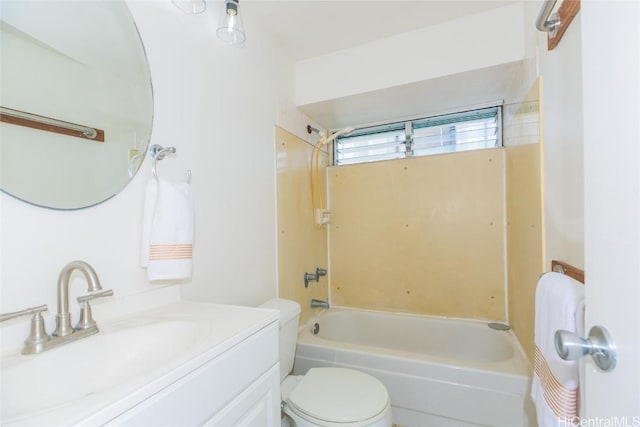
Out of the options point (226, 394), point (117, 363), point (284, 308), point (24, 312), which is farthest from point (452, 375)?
point (24, 312)

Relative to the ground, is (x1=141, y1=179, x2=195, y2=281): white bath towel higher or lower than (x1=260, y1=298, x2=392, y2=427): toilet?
higher

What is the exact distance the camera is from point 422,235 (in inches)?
89.6

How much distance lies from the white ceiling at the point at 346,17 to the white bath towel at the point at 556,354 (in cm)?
150

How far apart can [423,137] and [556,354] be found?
1931 mm

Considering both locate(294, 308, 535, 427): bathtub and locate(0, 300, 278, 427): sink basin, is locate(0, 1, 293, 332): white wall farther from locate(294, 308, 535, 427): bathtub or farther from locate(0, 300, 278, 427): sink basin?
locate(294, 308, 535, 427): bathtub

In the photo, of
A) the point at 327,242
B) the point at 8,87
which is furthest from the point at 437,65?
the point at 8,87

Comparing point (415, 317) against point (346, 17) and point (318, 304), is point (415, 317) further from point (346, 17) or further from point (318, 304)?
point (346, 17)

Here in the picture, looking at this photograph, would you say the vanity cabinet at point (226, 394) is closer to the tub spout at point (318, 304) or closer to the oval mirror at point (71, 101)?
the oval mirror at point (71, 101)

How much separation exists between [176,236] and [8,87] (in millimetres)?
551

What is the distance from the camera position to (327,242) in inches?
102

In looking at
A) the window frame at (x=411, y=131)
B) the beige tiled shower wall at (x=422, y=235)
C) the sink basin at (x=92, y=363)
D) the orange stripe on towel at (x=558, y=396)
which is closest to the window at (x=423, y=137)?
the window frame at (x=411, y=131)

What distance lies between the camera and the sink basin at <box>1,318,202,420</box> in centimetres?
57

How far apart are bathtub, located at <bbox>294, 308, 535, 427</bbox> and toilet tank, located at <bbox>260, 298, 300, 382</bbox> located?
286 millimetres

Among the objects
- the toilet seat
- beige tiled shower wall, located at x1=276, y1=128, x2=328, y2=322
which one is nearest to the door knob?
the toilet seat
